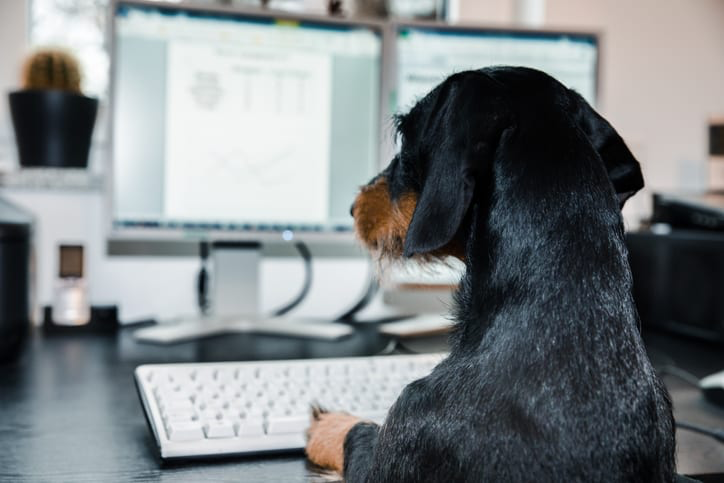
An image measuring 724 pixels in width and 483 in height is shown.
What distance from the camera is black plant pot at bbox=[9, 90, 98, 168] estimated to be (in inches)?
45.9

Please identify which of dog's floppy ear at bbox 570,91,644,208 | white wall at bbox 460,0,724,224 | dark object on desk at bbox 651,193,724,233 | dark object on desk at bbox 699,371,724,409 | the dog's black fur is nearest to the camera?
the dog's black fur

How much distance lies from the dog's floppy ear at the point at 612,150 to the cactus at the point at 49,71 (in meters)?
0.92

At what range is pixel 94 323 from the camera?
1.21m

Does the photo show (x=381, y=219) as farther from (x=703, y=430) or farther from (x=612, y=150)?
(x=703, y=430)

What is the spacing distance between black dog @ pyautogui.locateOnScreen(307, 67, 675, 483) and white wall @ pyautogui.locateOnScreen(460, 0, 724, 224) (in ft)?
4.00

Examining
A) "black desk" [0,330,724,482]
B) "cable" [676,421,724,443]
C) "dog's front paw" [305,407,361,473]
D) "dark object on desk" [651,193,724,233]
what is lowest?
"black desk" [0,330,724,482]

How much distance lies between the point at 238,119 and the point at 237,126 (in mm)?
11

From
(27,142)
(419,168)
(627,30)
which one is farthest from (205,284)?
(627,30)

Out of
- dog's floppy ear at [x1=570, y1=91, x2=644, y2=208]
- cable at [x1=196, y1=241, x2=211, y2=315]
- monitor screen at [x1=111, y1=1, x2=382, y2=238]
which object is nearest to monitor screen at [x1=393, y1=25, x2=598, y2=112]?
monitor screen at [x1=111, y1=1, x2=382, y2=238]

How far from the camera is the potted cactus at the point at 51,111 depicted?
1167 millimetres

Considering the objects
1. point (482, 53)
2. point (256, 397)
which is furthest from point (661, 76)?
point (256, 397)

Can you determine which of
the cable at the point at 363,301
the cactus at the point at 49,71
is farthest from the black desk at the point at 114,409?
the cactus at the point at 49,71

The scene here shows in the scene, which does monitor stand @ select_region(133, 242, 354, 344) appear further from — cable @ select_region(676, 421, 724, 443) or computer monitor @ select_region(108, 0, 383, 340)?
cable @ select_region(676, 421, 724, 443)

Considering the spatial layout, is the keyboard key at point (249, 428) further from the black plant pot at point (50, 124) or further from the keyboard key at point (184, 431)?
the black plant pot at point (50, 124)
